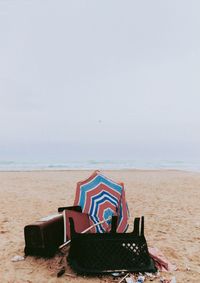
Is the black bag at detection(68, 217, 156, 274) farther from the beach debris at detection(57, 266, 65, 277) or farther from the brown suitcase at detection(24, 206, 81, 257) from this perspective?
the brown suitcase at detection(24, 206, 81, 257)

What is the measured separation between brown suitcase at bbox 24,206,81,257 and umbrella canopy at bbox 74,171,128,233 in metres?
0.62

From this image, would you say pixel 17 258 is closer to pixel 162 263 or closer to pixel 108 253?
pixel 108 253

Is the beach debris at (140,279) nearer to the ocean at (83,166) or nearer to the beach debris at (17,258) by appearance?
the beach debris at (17,258)

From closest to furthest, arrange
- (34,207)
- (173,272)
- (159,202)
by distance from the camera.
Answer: (173,272)
(34,207)
(159,202)

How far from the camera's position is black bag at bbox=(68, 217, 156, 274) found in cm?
441

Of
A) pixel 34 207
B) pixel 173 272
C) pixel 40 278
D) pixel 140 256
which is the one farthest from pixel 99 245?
pixel 34 207

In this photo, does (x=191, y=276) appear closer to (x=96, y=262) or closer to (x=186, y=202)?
(x=96, y=262)

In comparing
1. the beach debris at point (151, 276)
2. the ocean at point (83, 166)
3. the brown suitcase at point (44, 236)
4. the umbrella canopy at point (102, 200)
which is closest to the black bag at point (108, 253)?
the beach debris at point (151, 276)

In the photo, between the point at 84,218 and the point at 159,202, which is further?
the point at 159,202

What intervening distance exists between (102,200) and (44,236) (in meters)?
→ 1.25

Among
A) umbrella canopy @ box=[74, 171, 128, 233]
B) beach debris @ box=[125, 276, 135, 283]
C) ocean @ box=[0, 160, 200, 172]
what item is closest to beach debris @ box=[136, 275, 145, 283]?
beach debris @ box=[125, 276, 135, 283]

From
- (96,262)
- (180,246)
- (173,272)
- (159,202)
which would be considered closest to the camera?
(96,262)

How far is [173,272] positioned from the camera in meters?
4.79

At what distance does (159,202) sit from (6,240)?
616 cm
